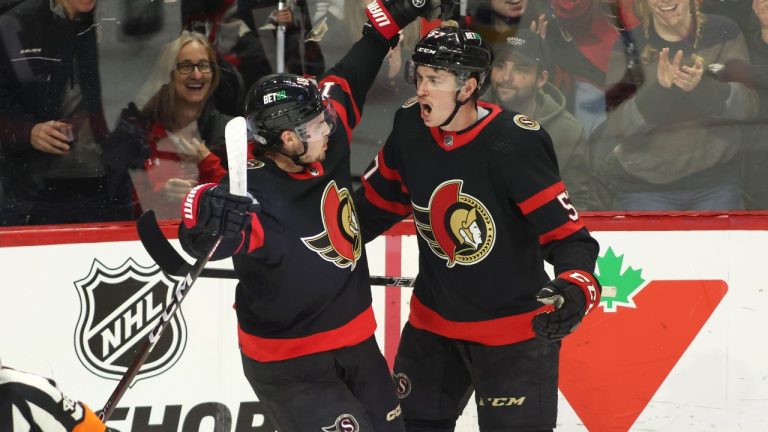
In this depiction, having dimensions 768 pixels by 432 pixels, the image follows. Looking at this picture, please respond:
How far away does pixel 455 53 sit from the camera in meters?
3.04

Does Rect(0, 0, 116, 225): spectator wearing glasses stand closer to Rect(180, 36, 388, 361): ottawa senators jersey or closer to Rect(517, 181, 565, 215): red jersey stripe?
Rect(180, 36, 388, 361): ottawa senators jersey

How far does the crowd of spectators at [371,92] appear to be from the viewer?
3.95 metres

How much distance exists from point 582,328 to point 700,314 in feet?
1.34

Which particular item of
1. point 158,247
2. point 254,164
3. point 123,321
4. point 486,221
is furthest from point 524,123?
point 123,321

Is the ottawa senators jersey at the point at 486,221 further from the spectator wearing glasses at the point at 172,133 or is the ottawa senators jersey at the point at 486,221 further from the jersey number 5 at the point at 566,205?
the spectator wearing glasses at the point at 172,133

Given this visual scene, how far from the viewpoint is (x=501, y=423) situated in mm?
3115

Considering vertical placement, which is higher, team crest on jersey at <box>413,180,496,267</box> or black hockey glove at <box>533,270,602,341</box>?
team crest on jersey at <box>413,180,496,267</box>

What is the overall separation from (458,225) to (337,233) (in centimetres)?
33

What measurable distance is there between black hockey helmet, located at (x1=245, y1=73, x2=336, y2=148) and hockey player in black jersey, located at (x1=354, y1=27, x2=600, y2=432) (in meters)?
0.31

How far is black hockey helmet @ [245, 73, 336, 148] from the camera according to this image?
292 cm

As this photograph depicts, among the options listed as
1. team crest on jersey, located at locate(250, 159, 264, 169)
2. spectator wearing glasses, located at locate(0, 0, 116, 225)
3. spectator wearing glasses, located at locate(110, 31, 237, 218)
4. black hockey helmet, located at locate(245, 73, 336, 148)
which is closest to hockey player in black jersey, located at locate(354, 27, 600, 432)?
black hockey helmet, located at locate(245, 73, 336, 148)

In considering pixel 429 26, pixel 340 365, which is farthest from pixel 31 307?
pixel 429 26

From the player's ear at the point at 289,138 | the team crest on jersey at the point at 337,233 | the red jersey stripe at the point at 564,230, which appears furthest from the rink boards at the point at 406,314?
the player's ear at the point at 289,138

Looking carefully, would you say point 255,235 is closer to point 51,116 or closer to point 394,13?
point 394,13
